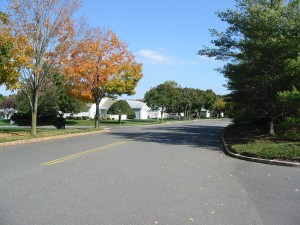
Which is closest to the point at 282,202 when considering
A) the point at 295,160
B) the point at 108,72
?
the point at 295,160

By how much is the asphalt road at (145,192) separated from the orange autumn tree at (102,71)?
17.3 m

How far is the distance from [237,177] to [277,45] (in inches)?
356

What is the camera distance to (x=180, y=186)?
8.48 m

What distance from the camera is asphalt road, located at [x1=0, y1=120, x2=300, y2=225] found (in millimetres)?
5980

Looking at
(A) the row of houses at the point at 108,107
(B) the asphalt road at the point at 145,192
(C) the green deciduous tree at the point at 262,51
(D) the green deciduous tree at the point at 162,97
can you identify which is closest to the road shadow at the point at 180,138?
(C) the green deciduous tree at the point at 262,51

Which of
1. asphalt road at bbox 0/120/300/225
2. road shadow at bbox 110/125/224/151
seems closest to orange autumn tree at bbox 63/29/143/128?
road shadow at bbox 110/125/224/151

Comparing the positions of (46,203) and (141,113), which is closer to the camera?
(46,203)

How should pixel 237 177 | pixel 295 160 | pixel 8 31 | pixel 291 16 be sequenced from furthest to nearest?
pixel 8 31
pixel 291 16
pixel 295 160
pixel 237 177

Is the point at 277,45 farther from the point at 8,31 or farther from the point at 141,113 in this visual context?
the point at 141,113

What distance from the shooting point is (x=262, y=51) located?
18016mm

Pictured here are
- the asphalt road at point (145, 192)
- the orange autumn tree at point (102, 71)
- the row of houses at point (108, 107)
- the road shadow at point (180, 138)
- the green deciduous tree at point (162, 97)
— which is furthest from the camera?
the row of houses at point (108, 107)

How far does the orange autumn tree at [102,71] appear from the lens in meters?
29.5

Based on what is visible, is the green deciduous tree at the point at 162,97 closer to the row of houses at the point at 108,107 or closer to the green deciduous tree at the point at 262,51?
the row of houses at the point at 108,107

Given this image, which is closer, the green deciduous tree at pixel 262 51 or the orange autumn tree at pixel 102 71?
the green deciduous tree at pixel 262 51
